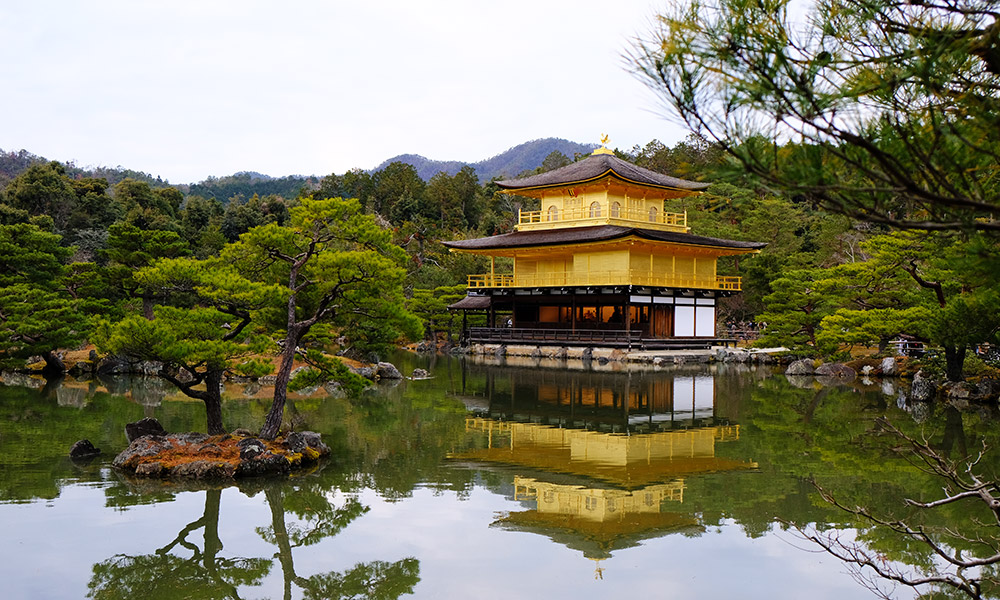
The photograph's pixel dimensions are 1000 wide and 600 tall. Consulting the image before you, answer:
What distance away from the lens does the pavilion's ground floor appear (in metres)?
28.6

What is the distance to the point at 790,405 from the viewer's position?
15984 mm

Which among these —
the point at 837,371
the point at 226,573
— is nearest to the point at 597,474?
the point at 226,573

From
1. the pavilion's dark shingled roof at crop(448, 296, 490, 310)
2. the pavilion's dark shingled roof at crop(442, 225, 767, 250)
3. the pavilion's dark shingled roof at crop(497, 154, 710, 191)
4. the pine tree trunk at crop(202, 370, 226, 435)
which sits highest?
the pavilion's dark shingled roof at crop(497, 154, 710, 191)

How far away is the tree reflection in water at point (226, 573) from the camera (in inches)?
228

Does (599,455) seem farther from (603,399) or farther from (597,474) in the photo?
(603,399)

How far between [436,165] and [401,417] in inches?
5339

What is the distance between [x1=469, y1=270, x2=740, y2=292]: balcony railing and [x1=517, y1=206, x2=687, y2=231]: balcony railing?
2.43 metres

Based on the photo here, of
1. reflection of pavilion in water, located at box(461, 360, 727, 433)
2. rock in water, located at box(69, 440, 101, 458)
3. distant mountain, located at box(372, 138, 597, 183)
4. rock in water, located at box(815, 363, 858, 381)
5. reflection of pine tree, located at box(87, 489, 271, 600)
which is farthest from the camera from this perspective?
distant mountain, located at box(372, 138, 597, 183)

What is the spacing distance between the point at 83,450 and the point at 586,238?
21.1m

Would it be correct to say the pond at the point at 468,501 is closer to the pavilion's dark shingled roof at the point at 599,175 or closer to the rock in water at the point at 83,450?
the rock in water at the point at 83,450

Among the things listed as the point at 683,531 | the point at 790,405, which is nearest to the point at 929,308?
the point at 790,405

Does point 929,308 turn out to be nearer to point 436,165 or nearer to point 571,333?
point 571,333

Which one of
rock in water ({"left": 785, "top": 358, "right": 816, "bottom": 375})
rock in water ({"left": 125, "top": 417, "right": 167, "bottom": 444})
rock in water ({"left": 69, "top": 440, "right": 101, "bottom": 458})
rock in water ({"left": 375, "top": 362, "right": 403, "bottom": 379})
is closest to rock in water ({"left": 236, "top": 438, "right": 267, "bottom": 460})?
rock in water ({"left": 125, "top": 417, "right": 167, "bottom": 444})

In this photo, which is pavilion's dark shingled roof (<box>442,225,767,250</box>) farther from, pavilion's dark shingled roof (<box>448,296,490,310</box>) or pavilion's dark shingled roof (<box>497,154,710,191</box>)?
pavilion's dark shingled roof (<box>448,296,490,310</box>)
